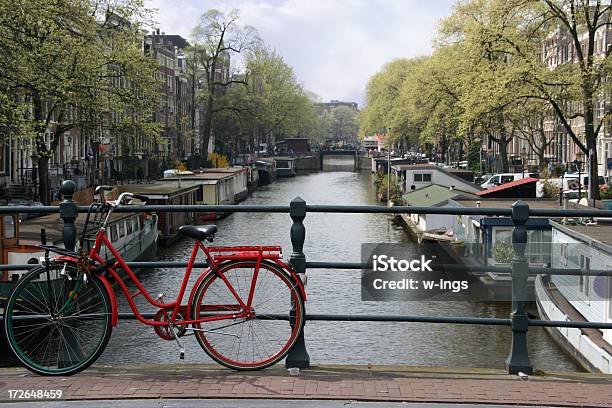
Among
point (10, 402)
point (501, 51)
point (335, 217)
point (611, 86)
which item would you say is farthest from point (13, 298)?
point (335, 217)

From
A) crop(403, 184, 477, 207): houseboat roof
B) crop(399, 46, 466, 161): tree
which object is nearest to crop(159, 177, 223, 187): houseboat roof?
crop(403, 184, 477, 207): houseboat roof

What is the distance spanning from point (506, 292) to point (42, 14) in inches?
1036

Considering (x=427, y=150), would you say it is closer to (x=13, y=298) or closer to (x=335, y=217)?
(x=335, y=217)

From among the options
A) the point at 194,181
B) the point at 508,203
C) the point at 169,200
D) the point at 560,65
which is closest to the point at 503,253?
the point at 508,203

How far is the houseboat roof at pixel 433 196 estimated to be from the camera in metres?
42.4

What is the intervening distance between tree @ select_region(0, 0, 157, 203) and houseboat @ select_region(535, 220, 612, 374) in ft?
57.3

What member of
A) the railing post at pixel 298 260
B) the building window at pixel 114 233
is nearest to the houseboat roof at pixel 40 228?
the building window at pixel 114 233

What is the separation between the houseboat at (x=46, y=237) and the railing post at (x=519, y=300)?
783cm

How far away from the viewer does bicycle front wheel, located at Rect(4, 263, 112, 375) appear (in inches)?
236

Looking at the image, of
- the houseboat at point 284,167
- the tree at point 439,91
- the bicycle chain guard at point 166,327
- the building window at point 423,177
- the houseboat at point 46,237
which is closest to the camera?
the bicycle chain guard at point 166,327

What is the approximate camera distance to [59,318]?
616 cm

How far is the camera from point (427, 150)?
347 ft

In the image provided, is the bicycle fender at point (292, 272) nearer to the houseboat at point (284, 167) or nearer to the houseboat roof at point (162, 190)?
the houseboat roof at point (162, 190)

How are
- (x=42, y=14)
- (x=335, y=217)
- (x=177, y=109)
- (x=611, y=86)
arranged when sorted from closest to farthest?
(x=42, y=14) → (x=611, y=86) → (x=335, y=217) → (x=177, y=109)
